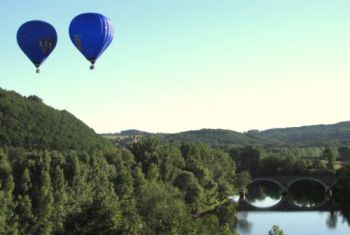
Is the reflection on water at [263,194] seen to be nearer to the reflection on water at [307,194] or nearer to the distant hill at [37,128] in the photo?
the reflection on water at [307,194]

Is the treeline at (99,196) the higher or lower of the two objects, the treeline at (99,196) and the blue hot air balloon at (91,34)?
the lower

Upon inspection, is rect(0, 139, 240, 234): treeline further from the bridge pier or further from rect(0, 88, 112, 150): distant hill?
rect(0, 88, 112, 150): distant hill

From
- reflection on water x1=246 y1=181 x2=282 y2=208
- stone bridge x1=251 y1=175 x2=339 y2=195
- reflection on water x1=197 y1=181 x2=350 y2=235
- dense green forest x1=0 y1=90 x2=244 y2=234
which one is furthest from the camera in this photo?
stone bridge x1=251 y1=175 x2=339 y2=195

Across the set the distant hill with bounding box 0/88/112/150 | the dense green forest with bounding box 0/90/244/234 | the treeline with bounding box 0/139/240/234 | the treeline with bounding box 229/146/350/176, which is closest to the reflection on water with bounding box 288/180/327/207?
the treeline with bounding box 229/146/350/176

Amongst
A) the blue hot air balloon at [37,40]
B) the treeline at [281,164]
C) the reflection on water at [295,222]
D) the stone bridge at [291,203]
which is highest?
the blue hot air balloon at [37,40]

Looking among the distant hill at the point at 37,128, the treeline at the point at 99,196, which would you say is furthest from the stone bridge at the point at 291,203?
the distant hill at the point at 37,128

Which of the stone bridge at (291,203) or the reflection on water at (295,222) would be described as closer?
the reflection on water at (295,222)

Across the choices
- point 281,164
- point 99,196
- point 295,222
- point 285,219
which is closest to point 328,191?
point 281,164
